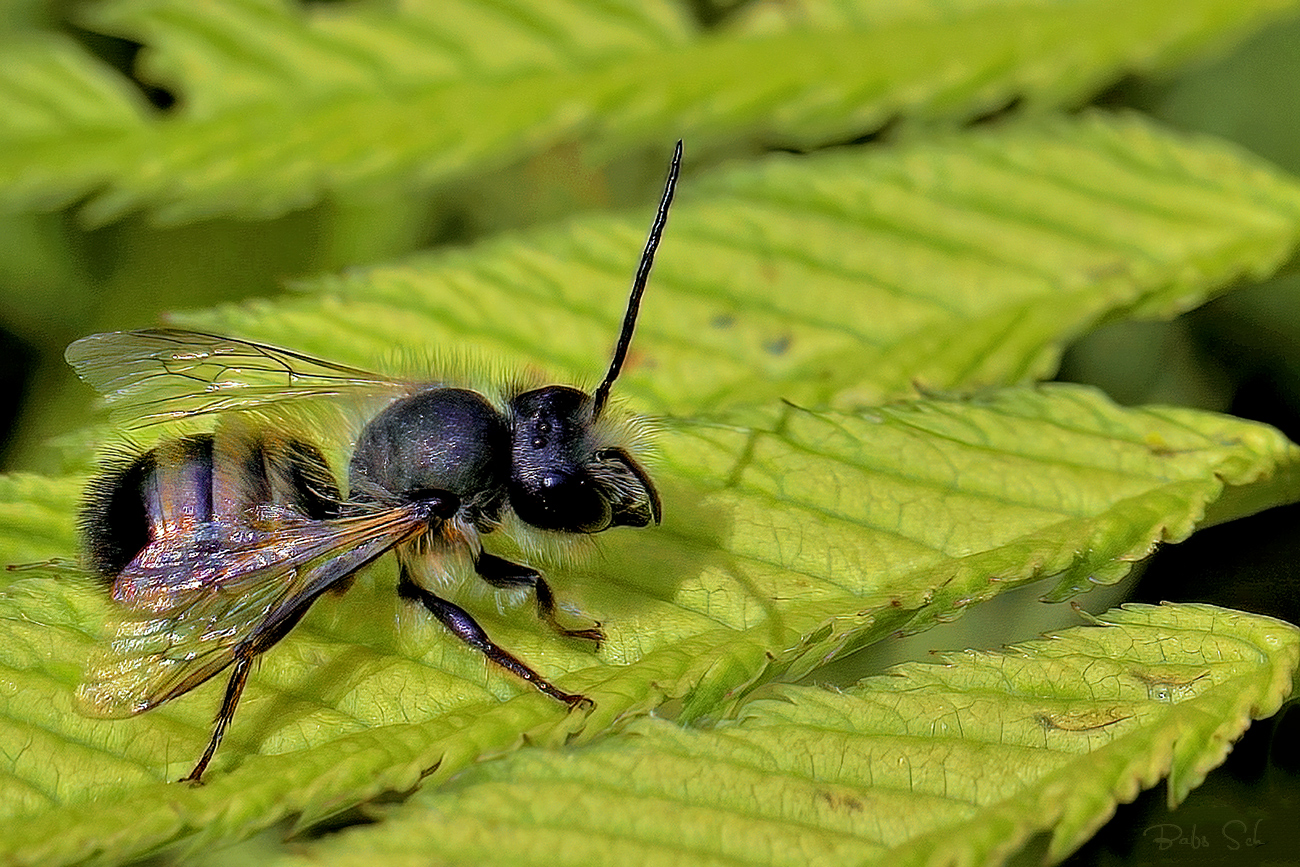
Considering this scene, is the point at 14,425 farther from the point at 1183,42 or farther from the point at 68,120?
the point at 1183,42

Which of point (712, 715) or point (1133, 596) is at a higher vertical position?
point (712, 715)

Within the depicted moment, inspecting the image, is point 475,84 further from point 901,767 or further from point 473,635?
point 901,767

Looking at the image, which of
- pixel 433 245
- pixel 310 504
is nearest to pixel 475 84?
pixel 310 504

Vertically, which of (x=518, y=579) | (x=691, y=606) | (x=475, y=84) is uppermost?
(x=475, y=84)

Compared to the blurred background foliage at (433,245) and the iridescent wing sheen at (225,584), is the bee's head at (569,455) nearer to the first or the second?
the iridescent wing sheen at (225,584)

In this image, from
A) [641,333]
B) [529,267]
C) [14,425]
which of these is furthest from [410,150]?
[14,425]

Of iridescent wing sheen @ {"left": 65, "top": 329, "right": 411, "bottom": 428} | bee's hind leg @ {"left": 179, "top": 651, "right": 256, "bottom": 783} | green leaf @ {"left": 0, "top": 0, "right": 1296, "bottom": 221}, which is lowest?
bee's hind leg @ {"left": 179, "top": 651, "right": 256, "bottom": 783}

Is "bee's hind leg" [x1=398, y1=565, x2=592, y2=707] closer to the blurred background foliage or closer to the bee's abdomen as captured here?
the bee's abdomen

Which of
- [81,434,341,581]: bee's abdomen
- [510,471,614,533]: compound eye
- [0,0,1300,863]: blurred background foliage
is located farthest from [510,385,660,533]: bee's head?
[0,0,1300,863]: blurred background foliage
